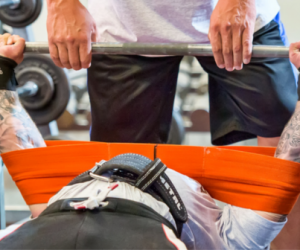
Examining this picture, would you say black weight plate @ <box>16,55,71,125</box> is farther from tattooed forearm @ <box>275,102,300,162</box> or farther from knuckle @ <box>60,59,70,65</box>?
tattooed forearm @ <box>275,102,300,162</box>

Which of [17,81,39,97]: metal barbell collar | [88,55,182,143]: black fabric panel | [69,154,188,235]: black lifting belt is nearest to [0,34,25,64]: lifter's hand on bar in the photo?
[88,55,182,143]: black fabric panel

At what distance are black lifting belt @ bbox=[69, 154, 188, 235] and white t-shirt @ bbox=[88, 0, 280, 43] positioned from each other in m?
0.59

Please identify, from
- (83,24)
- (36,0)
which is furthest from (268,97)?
(36,0)

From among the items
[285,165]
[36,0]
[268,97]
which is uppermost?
[36,0]

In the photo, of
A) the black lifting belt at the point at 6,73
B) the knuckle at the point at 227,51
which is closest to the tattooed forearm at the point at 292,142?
the knuckle at the point at 227,51

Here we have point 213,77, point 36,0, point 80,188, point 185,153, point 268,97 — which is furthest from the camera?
point 36,0

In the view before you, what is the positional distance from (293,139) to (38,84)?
1.56 metres

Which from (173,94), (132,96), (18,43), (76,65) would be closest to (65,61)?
(76,65)

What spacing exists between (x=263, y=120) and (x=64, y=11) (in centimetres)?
69

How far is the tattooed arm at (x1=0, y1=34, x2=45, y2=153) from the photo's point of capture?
88 cm

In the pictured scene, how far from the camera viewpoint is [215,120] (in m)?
1.16

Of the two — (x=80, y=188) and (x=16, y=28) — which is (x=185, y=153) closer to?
(x=80, y=188)

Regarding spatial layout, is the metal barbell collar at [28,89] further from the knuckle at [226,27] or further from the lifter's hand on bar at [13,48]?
the knuckle at [226,27]

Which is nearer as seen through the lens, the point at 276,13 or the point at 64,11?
the point at 64,11
